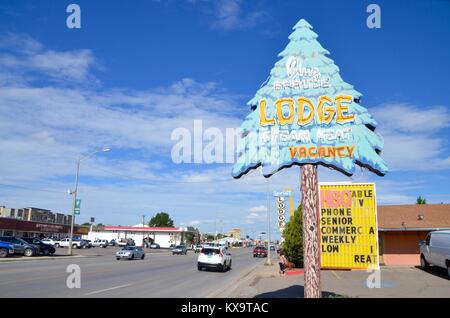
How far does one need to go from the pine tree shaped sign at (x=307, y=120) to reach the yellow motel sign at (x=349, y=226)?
125 cm

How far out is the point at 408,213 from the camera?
3161 cm

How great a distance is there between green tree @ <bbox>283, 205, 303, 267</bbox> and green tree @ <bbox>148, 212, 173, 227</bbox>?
145043 mm

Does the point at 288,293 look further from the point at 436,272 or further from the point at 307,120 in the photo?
the point at 436,272

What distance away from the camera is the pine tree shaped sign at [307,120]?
9734mm

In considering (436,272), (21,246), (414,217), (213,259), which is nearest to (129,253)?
(21,246)

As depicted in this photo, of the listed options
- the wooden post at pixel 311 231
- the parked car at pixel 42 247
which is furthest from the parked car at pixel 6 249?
the wooden post at pixel 311 231

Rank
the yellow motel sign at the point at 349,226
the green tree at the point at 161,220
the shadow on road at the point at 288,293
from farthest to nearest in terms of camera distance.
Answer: the green tree at the point at 161,220 → the shadow on road at the point at 288,293 → the yellow motel sign at the point at 349,226

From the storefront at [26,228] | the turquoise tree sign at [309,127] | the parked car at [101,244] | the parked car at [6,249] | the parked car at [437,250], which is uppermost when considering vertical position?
the turquoise tree sign at [309,127]

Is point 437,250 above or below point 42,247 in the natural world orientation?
above

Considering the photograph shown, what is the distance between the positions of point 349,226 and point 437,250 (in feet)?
45.8

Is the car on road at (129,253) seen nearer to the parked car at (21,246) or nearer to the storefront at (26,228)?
the parked car at (21,246)

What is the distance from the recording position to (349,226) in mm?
10664
